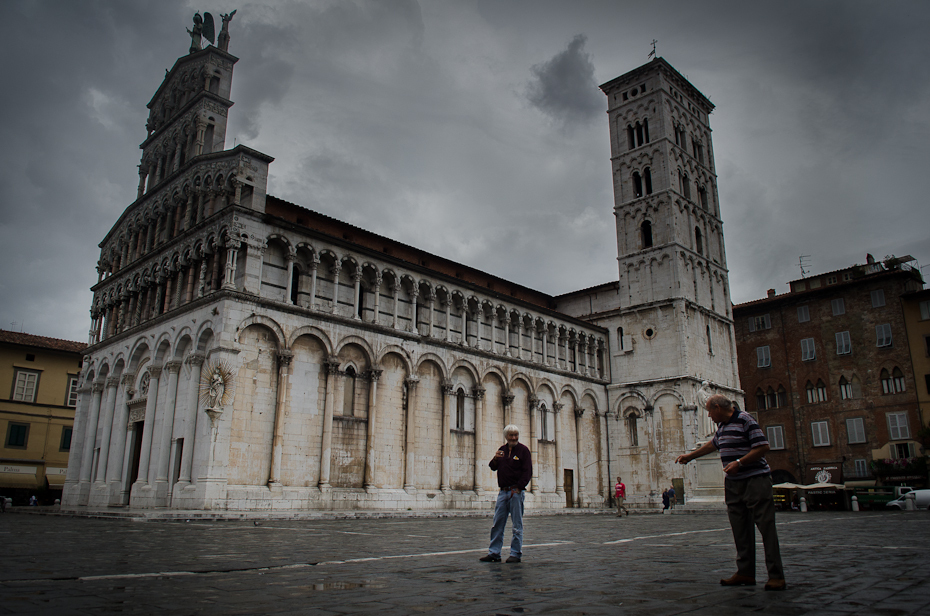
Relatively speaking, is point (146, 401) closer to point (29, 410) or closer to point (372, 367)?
point (372, 367)

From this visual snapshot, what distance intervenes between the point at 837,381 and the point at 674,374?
486 inches

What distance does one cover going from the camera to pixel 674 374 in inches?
1437

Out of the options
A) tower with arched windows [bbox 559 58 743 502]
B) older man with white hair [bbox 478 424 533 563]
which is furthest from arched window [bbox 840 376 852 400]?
older man with white hair [bbox 478 424 533 563]

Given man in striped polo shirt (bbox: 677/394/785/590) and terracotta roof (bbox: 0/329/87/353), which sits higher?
terracotta roof (bbox: 0/329/87/353)

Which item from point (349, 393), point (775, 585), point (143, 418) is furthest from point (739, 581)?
point (143, 418)

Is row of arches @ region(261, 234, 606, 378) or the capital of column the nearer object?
the capital of column

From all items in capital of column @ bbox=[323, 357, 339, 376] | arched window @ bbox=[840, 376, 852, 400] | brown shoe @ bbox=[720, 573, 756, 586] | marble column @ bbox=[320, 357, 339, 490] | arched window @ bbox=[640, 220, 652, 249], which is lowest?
brown shoe @ bbox=[720, 573, 756, 586]

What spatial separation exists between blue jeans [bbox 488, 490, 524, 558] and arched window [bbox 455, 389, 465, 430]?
2165 cm

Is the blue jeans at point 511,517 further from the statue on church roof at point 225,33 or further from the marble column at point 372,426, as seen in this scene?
the statue on church roof at point 225,33

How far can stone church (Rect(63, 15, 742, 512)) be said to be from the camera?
74.8 feet

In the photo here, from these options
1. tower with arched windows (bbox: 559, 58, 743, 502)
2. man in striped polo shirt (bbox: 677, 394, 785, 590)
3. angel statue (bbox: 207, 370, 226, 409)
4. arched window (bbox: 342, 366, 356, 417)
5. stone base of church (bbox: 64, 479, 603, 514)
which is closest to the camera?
man in striped polo shirt (bbox: 677, 394, 785, 590)

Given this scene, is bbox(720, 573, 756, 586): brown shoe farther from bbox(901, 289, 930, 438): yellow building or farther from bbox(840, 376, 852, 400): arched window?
bbox(840, 376, 852, 400): arched window

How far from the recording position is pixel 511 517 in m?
7.75

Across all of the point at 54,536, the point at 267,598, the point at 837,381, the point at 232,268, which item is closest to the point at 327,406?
the point at 232,268
